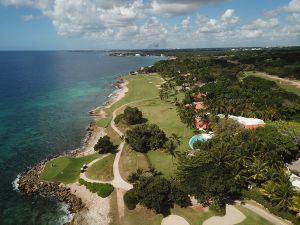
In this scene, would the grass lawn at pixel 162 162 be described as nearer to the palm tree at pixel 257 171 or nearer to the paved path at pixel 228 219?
the paved path at pixel 228 219

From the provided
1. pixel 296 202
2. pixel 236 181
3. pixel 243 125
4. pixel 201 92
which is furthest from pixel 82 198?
pixel 201 92

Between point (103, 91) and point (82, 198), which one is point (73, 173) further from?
point (103, 91)

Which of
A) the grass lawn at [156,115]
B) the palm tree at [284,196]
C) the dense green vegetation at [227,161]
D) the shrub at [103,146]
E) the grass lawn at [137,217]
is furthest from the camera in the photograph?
the shrub at [103,146]

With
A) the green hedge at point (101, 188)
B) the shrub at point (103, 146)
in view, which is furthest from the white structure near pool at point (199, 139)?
the green hedge at point (101, 188)

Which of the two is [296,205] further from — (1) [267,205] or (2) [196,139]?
(2) [196,139]

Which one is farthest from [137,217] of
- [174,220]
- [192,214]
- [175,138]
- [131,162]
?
[175,138]

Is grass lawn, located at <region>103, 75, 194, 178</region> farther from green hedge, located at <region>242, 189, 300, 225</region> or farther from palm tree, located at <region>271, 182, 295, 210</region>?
palm tree, located at <region>271, 182, 295, 210</region>
